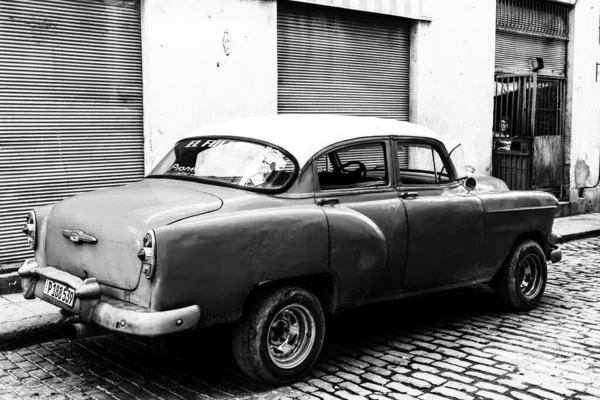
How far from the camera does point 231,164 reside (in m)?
5.19

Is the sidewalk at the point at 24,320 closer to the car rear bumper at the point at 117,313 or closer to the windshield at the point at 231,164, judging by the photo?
the car rear bumper at the point at 117,313

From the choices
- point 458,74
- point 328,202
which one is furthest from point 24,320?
point 458,74

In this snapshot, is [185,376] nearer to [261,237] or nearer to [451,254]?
[261,237]

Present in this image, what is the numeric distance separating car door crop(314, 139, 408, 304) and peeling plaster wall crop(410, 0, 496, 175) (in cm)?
639

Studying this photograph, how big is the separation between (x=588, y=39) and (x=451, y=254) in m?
10.5

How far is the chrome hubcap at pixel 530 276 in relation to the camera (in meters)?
6.69

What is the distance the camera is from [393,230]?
17.7 ft

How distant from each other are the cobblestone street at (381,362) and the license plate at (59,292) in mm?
588

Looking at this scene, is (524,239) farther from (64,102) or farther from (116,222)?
(64,102)

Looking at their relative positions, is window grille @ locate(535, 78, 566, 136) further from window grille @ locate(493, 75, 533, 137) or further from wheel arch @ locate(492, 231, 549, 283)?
wheel arch @ locate(492, 231, 549, 283)

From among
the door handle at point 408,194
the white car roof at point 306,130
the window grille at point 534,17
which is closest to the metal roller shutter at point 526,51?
the window grille at point 534,17

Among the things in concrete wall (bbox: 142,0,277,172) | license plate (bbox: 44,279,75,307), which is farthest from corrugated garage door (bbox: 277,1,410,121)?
license plate (bbox: 44,279,75,307)

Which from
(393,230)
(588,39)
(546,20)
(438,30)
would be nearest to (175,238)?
(393,230)

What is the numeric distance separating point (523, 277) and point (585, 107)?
901cm
